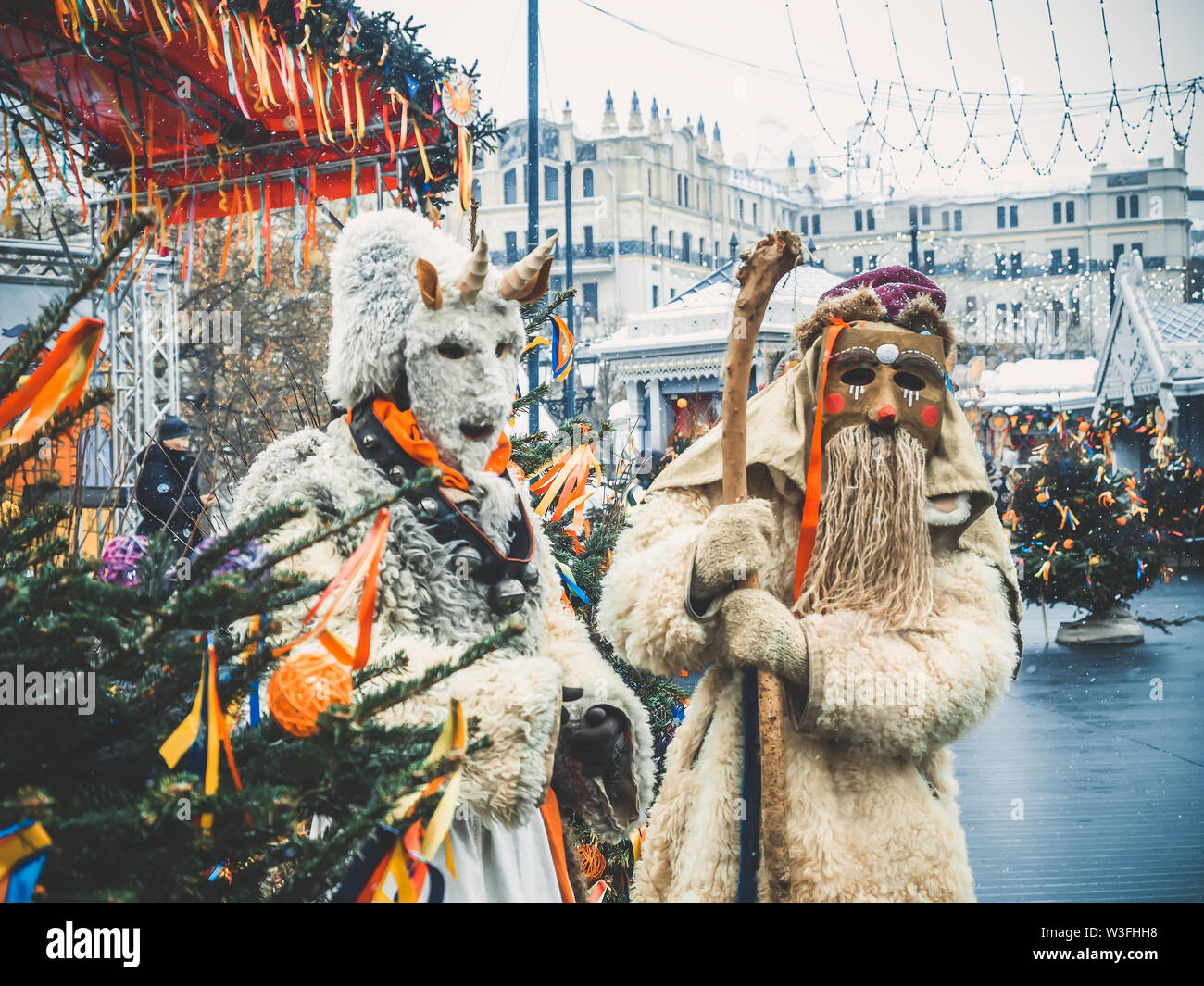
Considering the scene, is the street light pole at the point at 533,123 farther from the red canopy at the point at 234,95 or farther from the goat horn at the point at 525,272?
the goat horn at the point at 525,272

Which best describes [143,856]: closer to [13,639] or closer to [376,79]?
[13,639]

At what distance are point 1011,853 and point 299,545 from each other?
15.3 feet

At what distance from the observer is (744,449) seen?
243cm

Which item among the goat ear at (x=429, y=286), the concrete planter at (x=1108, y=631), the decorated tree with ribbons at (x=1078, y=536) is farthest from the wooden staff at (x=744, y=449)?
the concrete planter at (x=1108, y=631)

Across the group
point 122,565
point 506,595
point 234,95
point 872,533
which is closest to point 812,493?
point 872,533

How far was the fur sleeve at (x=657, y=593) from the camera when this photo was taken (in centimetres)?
239

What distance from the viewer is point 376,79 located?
158 inches

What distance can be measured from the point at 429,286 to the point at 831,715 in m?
1.26

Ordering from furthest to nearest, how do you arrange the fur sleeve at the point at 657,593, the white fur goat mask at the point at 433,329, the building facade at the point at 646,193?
1. the building facade at the point at 646,193
2. the fur sleeve at the point at 657,593
3. the white fur goat mask at the point at 433,329

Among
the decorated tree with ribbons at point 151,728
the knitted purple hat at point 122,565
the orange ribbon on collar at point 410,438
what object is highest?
the orange ribbon on collar at point 410,438

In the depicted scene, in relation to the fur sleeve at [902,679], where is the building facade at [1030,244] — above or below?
above

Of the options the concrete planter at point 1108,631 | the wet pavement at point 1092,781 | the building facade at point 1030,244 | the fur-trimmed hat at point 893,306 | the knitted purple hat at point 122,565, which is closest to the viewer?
the knitted purple hat at point 122,565

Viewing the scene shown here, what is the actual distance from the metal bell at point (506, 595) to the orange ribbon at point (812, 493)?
2.31 ft

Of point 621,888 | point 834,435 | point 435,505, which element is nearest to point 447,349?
point 435,505
